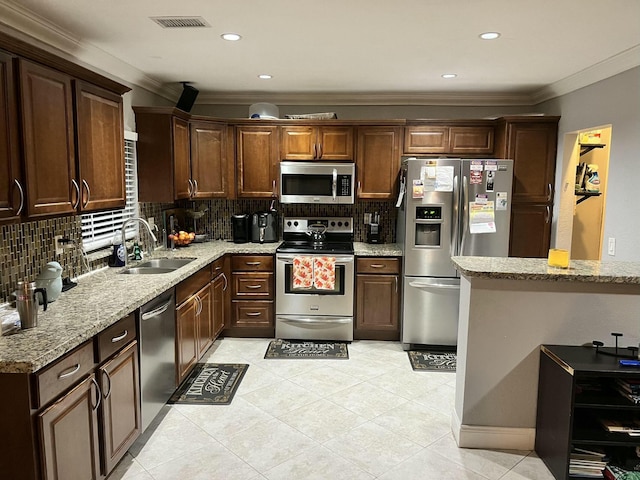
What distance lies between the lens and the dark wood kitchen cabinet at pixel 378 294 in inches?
174

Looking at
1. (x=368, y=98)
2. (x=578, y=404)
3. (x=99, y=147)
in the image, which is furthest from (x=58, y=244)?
(x=368, y=98)

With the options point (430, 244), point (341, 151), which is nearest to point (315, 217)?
point (341, 151)

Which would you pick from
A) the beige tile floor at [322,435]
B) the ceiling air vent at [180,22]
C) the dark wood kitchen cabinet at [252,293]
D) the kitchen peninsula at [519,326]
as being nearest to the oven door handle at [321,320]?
the dark wood kitchen cabinet at [252,293]

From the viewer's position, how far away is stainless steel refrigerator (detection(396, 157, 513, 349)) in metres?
4.12

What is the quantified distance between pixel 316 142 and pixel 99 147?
91.1 inches

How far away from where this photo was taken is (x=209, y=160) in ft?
15.0

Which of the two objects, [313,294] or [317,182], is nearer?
[313,294]

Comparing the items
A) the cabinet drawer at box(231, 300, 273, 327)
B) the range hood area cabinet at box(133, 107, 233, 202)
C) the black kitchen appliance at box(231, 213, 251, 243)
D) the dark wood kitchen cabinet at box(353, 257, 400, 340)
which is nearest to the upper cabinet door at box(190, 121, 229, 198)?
the range hood area cabinet at box(133, 107, 233, 202)

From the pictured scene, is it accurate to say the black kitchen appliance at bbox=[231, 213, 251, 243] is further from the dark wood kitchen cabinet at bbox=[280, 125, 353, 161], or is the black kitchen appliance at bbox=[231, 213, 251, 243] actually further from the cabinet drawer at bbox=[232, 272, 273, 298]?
the dark wood kitchen cabinet at bbox=[280, 125, 353, 161]

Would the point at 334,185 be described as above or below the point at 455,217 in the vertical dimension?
above

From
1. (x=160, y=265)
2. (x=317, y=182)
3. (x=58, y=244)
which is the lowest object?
(x=160, y=265)

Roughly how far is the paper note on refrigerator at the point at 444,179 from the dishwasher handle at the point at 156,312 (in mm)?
2476

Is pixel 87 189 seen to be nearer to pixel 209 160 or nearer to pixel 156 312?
pixel 156 312

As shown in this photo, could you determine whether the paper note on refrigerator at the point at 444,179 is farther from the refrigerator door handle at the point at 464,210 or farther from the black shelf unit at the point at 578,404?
the black shelf unit at the point at 578,404
